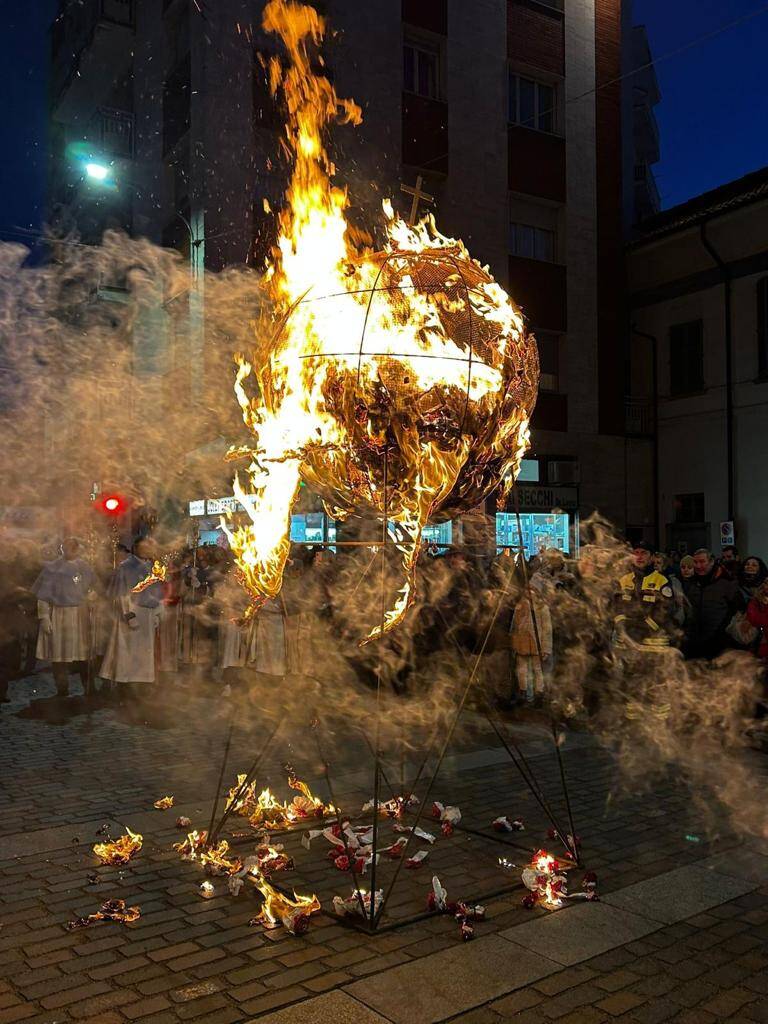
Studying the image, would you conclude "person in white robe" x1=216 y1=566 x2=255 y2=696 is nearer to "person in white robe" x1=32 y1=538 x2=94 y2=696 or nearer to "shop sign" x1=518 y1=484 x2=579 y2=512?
"person in white robe" x1=32 y1=538 x2=94 y2=696

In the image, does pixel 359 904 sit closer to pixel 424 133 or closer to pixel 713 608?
pixel 713 608

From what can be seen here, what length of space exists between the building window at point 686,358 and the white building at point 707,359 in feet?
0.08

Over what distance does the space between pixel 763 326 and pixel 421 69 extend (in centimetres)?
934

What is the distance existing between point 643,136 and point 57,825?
118 feet

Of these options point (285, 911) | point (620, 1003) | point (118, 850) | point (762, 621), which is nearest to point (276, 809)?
point (118, 850)

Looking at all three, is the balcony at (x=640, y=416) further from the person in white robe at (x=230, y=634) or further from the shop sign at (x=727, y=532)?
the person in white robe at (x=230, y=634)

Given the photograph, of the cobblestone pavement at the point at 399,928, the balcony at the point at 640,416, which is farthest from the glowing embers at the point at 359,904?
the balcony at the point at 640,416

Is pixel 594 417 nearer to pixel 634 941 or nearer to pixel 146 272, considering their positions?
pixel 146 272

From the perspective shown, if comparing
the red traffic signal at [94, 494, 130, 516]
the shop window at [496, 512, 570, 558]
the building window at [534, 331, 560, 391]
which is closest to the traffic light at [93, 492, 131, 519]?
the red traffic signal at [94, 494, 130, 516]

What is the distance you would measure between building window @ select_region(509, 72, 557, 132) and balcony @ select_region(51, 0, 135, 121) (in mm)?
10420

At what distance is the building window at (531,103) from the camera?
20.5 meters

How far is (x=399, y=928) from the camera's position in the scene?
4070mm

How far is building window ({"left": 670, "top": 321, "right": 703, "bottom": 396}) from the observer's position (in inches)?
819

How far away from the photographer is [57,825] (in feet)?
18.1
